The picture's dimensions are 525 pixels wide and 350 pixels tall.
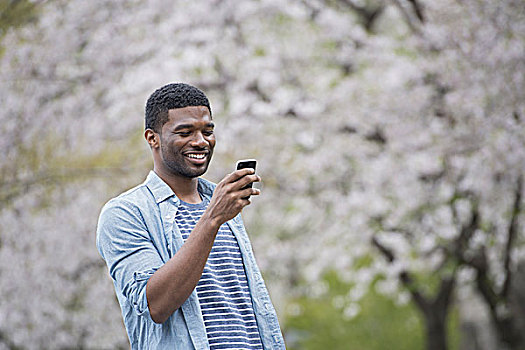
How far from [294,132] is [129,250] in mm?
6839

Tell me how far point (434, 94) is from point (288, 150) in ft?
6.85

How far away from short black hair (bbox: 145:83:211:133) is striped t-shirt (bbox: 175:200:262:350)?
10.8 inches

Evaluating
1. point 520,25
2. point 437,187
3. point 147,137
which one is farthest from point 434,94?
point 147,137

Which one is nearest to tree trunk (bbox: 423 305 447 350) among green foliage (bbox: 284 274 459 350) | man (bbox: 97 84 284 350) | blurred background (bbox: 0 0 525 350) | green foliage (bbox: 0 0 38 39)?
blurred background (bbox: 0 0 525 350)

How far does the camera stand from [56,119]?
7.17 m

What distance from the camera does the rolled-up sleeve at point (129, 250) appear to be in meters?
2.05

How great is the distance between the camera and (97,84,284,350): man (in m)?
2.02

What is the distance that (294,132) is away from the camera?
886 cm

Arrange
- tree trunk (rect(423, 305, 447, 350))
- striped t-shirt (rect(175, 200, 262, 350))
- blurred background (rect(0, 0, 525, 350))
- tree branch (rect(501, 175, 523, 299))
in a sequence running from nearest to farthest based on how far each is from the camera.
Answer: striped t-shirt (rect(175, 200, 262, 350)) → blurred background (rect(0, 0, 525, 350)) → tree branch (rect(501, 175, 523, 299)) → tree trunk (rect(423, 305, 447, 350))

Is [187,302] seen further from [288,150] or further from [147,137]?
[288,150]

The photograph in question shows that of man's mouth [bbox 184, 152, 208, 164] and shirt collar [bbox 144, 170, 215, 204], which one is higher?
man's mouth [bbox 184, 152, 208, 164]

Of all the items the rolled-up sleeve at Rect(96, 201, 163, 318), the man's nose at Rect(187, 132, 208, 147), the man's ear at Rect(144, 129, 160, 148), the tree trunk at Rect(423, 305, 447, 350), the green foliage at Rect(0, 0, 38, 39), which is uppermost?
the green foliage at Rect(0, 0, 38, 39)

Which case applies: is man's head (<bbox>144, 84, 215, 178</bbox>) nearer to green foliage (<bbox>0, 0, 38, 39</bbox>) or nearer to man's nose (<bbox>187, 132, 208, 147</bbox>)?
man's nose (<bbox>187, 132, 208, 147</bbox>)

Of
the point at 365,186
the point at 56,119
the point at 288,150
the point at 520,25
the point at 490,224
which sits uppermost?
the point at 56,119
